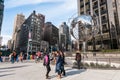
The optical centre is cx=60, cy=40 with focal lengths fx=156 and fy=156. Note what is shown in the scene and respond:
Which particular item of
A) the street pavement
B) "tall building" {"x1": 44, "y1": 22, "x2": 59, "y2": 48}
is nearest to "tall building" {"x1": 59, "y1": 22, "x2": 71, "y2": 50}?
"tall building" {"x1": 44, "y1": 22, "x2": 59, "y2": 48}

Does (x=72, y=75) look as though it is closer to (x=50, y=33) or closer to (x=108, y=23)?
(x=108, y=23)

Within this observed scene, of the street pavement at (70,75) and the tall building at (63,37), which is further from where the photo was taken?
the tall building at (63,37)

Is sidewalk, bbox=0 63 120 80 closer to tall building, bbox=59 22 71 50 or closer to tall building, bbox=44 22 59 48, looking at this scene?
tall building, bbox=59 22 71 50

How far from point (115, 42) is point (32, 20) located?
67.7m

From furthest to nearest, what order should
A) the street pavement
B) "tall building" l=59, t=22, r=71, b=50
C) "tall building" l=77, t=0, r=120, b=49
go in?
"tall building" l=59, t=22, r=71, b=50
"tall building" l=77, t=0, r=120, b=49
the street pavement

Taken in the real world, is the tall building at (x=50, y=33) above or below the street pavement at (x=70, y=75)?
above

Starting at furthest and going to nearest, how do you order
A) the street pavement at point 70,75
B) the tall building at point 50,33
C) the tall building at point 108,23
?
the tall building at point 50,33, the tall building at point 108,23, the street pavement at point 70,75

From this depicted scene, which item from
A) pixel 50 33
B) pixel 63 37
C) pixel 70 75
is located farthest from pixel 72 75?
pixel 50 33

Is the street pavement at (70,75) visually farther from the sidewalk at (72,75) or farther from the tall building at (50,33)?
the tall building at (50,33)

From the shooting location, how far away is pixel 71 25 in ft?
131

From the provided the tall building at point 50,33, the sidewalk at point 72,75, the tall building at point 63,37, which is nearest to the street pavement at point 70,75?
the sidewalk at point 72,75

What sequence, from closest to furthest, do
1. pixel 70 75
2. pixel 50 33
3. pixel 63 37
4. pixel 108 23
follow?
pixel 70 75
pixel 108 23
pixel 63 37
pixel 50 33

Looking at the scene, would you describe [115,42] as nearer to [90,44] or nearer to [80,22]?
[90,44]

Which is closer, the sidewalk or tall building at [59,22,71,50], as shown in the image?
the sidewalk
